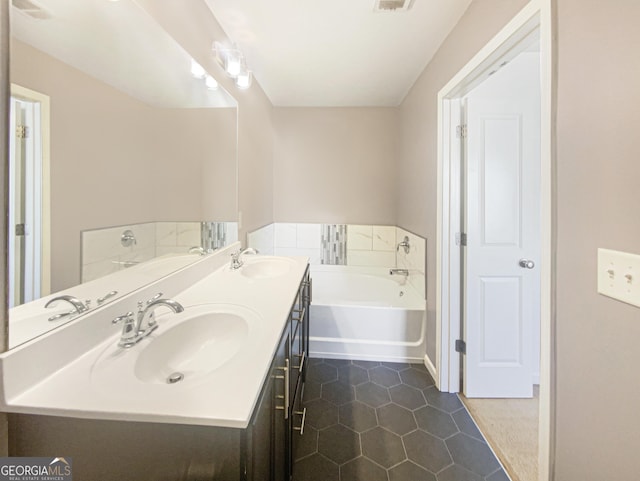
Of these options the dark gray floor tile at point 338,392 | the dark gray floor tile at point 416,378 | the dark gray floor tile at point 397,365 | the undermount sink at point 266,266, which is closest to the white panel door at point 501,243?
the dark gray floor tile at point 416,378

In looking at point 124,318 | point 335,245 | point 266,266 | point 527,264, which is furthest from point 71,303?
point 335,245

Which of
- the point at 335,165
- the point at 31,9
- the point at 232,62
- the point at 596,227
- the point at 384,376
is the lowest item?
the point at 384,376

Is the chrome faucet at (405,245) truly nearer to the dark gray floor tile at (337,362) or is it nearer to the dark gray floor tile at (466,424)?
the dark gray floor tile at (337,362)

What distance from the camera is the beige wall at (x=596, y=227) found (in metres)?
0.70

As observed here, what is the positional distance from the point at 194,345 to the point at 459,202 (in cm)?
182

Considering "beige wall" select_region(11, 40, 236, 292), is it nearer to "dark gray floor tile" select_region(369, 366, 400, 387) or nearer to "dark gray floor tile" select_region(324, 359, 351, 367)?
"dark gray floor tile" select_region(324, 359, 351, 367)

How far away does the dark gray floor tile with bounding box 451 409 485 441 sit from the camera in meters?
1.61

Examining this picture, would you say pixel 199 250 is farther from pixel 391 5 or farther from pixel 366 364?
pixel 391 5

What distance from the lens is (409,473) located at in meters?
1.37

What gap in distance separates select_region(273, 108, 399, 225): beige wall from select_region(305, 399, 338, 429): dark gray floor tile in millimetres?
2061

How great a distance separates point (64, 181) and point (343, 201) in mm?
2805

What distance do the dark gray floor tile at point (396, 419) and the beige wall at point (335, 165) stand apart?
2066mm

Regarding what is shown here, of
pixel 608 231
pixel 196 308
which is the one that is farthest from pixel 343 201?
pixel 608 231

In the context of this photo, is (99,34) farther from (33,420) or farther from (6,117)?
(33,420)
